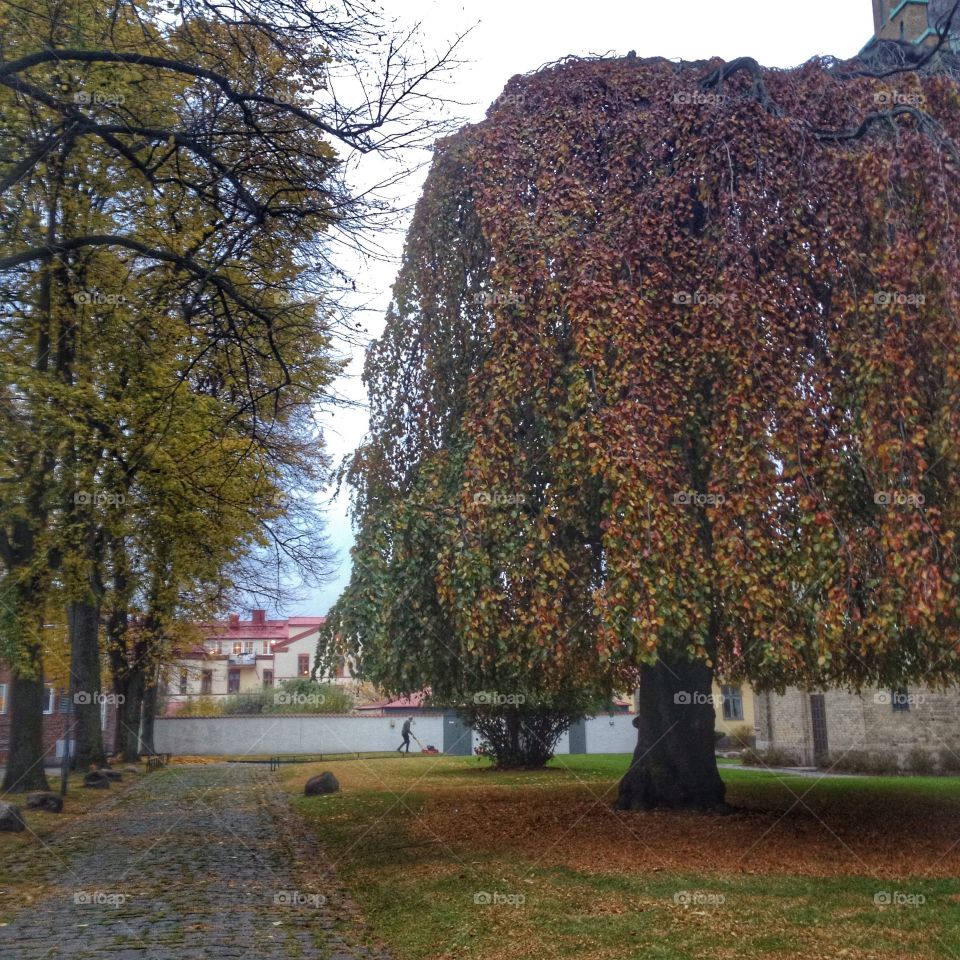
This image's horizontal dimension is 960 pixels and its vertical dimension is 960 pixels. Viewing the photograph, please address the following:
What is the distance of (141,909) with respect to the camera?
7.70m

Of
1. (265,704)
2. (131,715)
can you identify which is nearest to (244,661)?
(265,704)

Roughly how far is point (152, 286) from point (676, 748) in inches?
332

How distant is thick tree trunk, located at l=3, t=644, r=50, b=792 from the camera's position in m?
15.7

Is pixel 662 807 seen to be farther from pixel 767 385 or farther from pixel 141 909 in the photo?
pixel 141 909

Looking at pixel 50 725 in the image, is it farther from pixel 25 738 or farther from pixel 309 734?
pixel 25 738

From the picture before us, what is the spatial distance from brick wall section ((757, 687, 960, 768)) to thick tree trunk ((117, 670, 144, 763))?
57.3ft

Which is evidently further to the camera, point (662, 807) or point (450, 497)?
point (662, 807)

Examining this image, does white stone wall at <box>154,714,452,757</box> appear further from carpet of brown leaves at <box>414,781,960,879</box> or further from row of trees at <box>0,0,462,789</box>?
carpet of brown leaves at <box>414,781,960,879</box>

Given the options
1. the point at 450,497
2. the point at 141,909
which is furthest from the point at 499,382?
the point at 141,909

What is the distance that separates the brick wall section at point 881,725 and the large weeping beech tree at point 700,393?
13.3 meters

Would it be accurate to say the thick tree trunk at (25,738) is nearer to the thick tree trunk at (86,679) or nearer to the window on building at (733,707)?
the thick tree trunk at (86,679)

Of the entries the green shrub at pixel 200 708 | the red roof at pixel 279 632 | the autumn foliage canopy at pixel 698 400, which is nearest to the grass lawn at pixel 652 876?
the autumn foliage canopy at pixel 698 400

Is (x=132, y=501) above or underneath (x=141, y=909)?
above

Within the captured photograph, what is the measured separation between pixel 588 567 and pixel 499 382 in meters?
2.15
